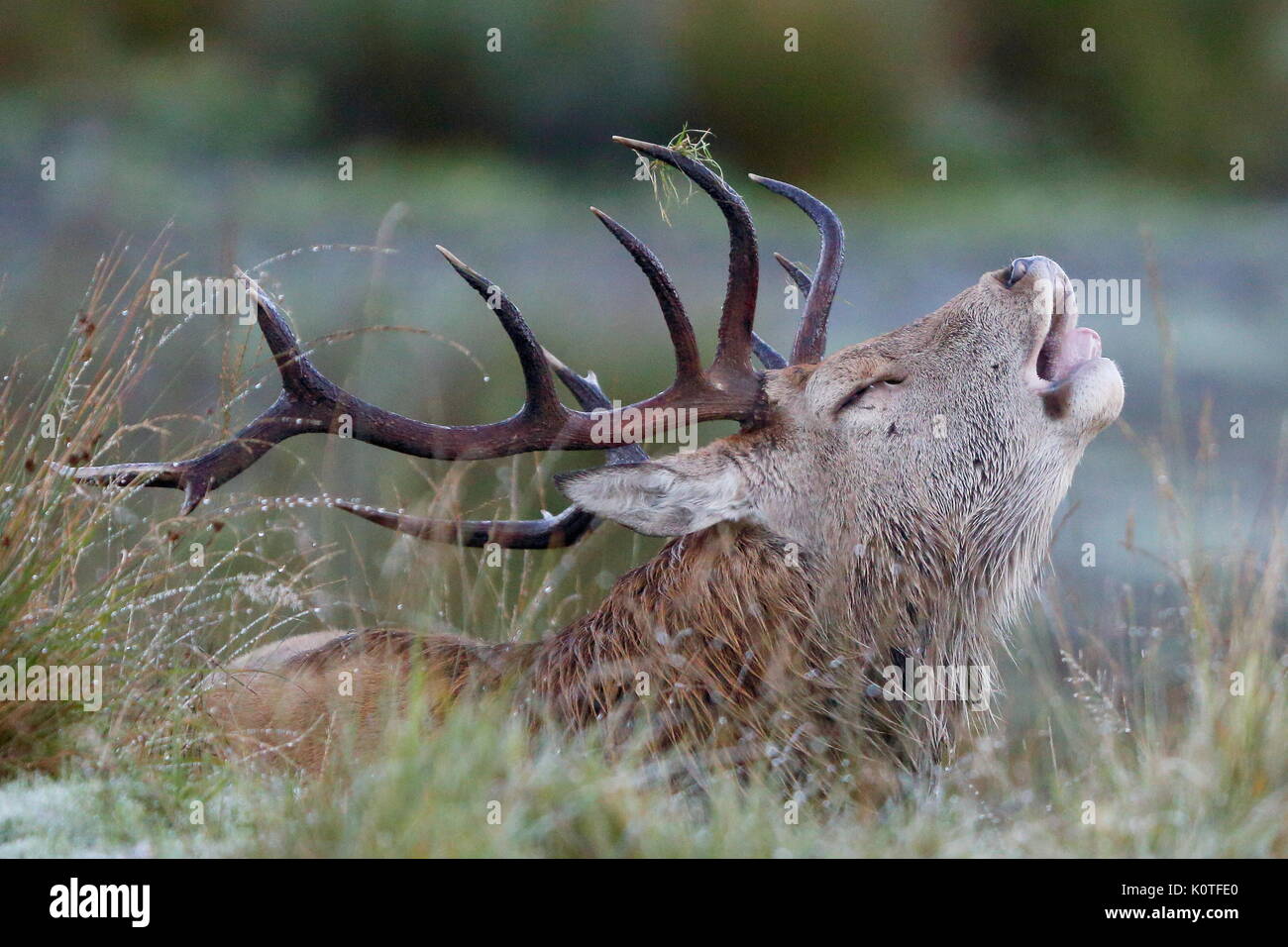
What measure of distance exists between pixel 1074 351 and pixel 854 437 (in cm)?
64

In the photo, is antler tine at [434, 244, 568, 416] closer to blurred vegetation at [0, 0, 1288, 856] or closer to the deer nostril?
the deer nostril

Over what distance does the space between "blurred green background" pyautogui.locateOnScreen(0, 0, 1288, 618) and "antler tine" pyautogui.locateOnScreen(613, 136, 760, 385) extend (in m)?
7.25

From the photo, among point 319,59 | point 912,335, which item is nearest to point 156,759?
point 912,335

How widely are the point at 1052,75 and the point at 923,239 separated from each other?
2.06 metres

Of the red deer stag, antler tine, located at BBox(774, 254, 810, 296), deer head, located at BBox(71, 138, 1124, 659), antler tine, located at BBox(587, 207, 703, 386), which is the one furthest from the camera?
antler tine, located at BBox(774, 254, 810, 296)

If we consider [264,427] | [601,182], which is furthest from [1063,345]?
[601,182]

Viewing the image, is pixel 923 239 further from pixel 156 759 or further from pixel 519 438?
pixel 156 759

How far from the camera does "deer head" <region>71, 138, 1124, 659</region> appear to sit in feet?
11.2

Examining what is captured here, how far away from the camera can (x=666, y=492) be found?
11.1 ft

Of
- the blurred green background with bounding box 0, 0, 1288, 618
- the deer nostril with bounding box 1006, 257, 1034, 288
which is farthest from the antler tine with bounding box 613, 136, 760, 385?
the blurred green background with bounding box 0, 0, 1288, 618

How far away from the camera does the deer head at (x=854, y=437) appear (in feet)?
11.2

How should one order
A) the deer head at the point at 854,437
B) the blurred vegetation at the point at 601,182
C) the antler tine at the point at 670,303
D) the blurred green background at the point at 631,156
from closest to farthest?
the deer head at the point at 854,437 → the antler tine at the point at 670,303 → the blurred vegetation at the point at 601,182 → the blurred green background at the point at 631,156

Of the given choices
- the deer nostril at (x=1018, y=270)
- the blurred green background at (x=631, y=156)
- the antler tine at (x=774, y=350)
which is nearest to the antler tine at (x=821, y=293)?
the antler tine at (x=774, y=350)

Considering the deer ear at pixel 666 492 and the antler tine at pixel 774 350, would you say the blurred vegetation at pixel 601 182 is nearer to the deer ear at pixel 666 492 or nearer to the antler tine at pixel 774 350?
the antler tine at pixel 774 350
